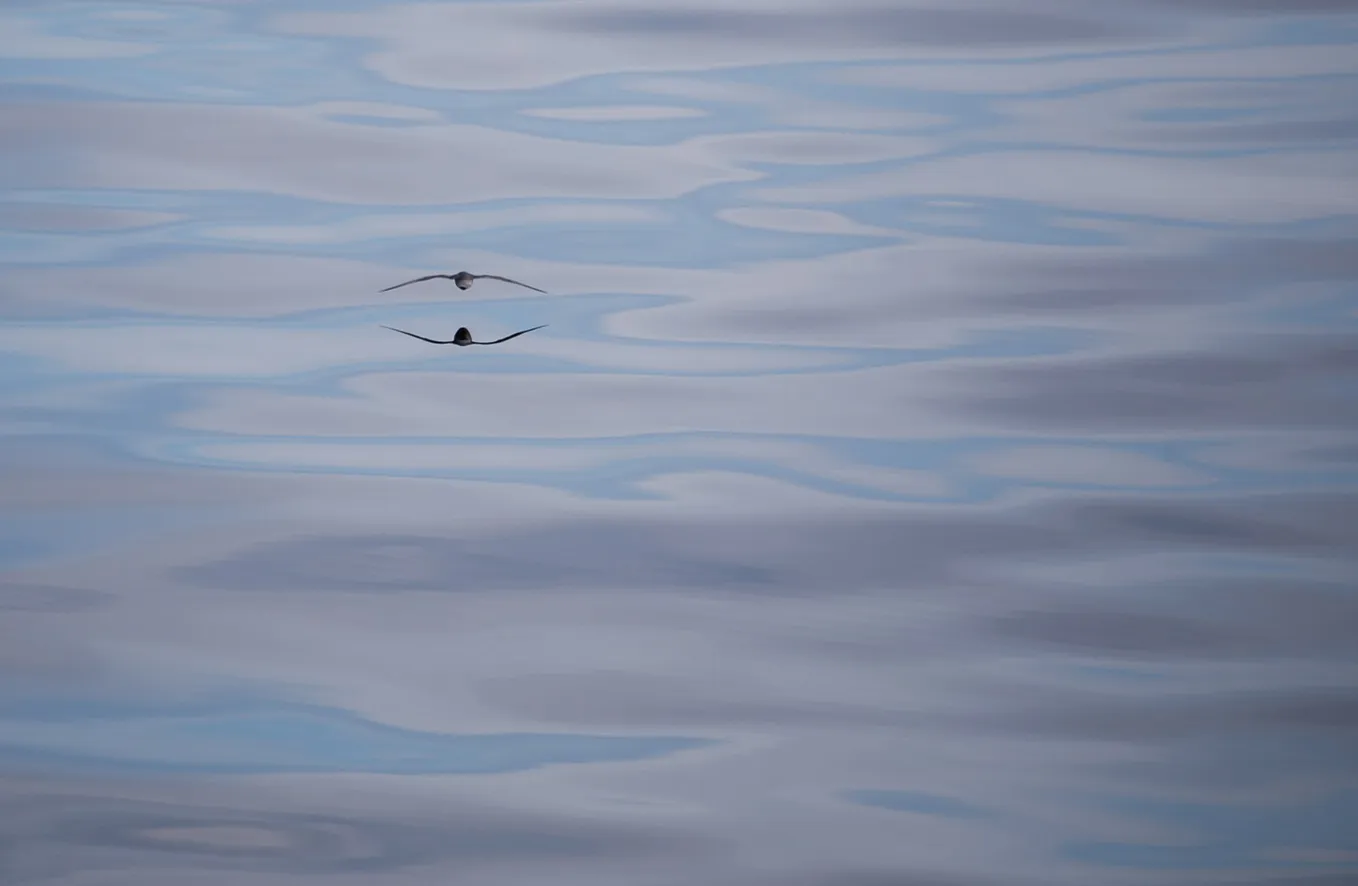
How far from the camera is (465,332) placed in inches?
567
